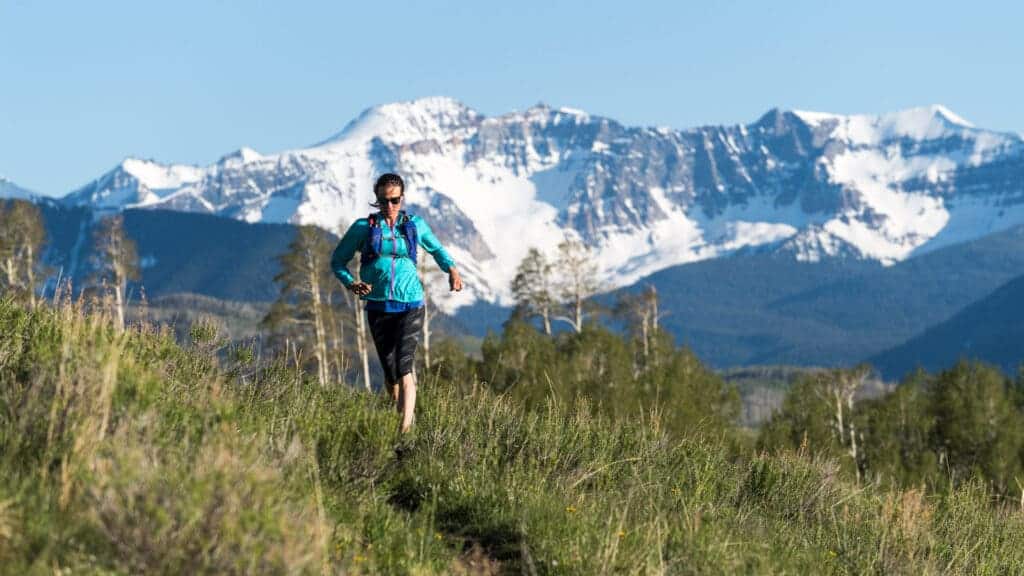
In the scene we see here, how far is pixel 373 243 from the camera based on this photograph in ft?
29.5

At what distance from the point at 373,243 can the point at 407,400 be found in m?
1.46

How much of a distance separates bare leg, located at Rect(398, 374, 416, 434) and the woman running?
237 mm

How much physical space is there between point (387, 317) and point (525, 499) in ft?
9.51

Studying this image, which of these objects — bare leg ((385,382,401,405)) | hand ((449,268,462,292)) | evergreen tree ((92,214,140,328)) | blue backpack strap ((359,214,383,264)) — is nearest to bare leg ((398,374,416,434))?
bare leg ((385,382,401,405))

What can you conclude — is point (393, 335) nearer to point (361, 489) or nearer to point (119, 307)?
point (361, 489)

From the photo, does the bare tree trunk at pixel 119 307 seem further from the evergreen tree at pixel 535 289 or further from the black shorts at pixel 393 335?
the evergreen tree at pixel 535 289

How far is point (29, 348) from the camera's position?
6855 millimetres

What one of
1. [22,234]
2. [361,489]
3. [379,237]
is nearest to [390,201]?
[379,237]

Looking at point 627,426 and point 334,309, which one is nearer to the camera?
point 627,426

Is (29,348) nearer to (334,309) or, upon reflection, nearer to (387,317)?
(387,317)

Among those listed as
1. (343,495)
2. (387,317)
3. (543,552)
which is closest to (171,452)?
(343,495)

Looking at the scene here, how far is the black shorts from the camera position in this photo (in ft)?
29.1

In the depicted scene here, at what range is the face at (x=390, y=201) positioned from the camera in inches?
353

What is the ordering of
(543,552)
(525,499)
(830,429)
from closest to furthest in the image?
(543,552)
(525,499)
(830,429)
